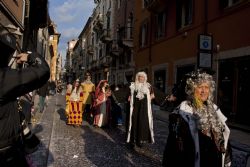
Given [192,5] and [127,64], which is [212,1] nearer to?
[192,5]

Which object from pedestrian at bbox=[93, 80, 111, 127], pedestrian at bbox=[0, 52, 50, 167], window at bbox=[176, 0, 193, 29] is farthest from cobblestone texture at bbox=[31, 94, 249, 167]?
window at bbox=[176, 0, 193, 29]

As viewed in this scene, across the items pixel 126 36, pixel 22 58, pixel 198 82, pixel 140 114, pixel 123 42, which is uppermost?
pixel 126 36

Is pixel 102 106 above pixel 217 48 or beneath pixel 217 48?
beneath

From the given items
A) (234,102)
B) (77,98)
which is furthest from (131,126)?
(234,102)

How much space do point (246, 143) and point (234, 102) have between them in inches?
143

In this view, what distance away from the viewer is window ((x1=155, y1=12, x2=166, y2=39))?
2159 centimetres

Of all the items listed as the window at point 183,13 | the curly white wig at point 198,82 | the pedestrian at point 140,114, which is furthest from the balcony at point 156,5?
the curly white wig at point 198,82

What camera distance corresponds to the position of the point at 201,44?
1057cm

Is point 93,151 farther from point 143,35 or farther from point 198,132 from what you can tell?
point 143,35

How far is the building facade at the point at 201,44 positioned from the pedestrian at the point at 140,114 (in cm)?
153

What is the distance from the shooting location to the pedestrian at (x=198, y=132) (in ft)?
12.8

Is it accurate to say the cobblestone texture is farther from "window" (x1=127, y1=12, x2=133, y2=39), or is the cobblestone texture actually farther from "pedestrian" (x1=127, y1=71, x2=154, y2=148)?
"window" (x1=127, y1=12, x2=133, y2=39)

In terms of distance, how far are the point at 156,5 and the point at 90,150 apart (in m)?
15.0

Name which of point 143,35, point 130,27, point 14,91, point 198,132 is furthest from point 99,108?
point 130,27
